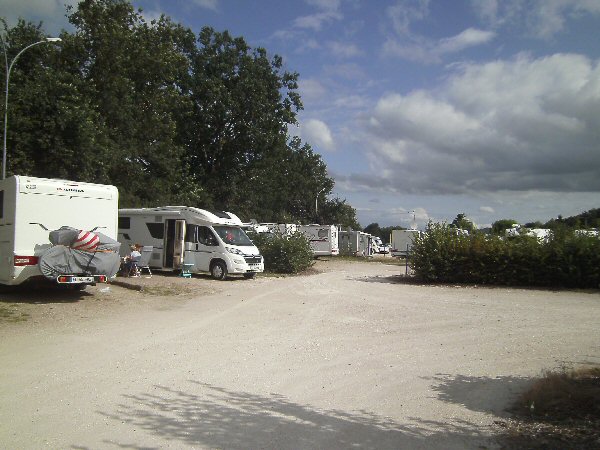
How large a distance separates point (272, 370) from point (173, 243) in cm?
1491

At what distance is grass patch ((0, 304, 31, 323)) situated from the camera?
10367 mm

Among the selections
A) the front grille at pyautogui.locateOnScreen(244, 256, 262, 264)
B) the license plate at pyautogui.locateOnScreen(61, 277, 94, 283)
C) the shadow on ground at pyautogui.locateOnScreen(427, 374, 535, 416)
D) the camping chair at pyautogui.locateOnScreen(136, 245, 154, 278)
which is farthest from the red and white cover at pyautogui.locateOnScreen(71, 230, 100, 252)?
the shadow on ground at pyautogui.locateOnScreen(427, 374, 535, 416)

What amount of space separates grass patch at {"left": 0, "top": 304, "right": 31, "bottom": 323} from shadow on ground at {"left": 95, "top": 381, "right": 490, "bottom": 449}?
6.05m

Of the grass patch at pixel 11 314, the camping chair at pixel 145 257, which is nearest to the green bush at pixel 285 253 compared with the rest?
the camping chair at pixel 145 257

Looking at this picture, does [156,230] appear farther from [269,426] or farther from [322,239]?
[269,426]

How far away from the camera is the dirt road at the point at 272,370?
15.9ft

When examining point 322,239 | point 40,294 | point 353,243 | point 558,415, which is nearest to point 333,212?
point 353,243

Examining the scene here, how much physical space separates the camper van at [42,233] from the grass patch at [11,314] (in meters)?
0.64

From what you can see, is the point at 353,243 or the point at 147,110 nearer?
the point at 147,110

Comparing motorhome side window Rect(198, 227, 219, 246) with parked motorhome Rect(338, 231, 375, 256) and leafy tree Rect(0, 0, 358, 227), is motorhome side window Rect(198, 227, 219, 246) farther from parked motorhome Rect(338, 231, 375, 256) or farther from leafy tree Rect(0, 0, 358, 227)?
parked motorhome Rect(338, 231, 375, 256)

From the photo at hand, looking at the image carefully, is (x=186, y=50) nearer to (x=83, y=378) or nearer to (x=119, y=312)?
(x=119, y=312)

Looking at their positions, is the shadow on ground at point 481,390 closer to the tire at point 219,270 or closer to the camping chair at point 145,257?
the tire at point 219,270

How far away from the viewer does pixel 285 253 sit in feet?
80.2

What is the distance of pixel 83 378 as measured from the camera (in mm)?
6441
